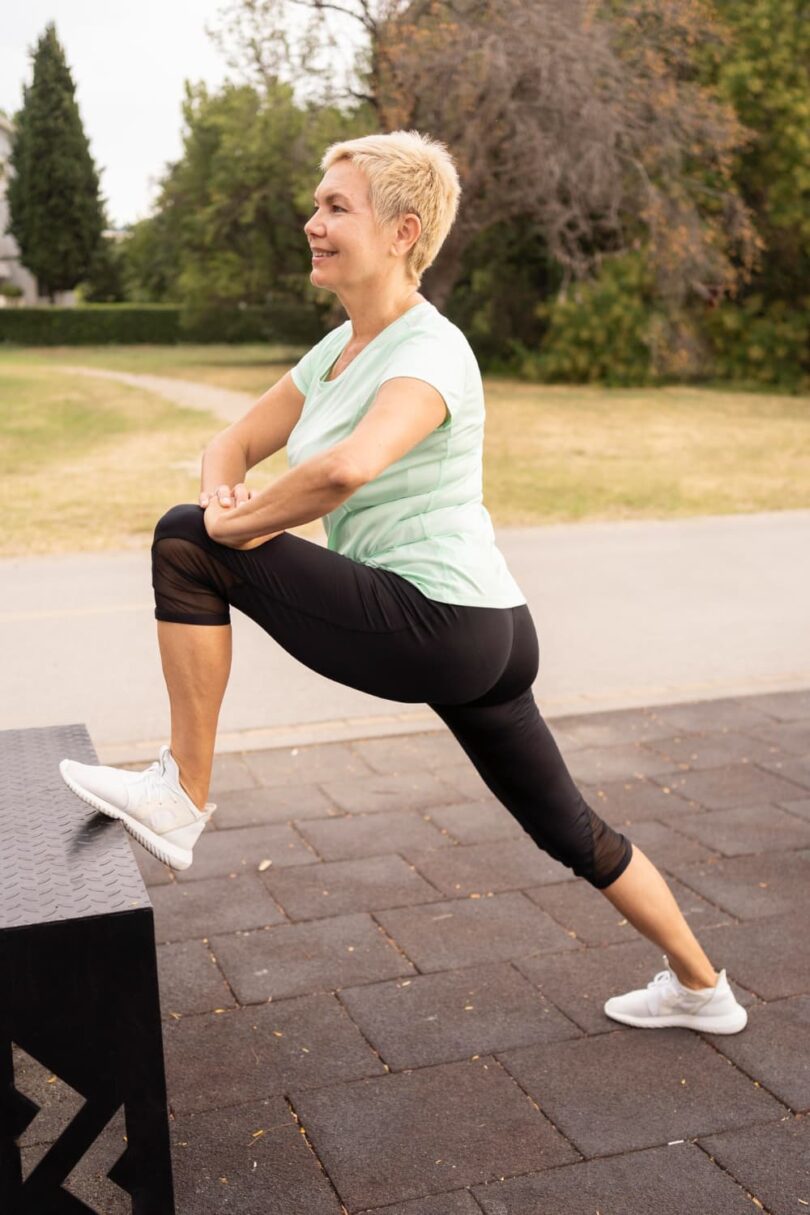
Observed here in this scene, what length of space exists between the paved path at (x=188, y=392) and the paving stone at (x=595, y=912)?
1645 cm

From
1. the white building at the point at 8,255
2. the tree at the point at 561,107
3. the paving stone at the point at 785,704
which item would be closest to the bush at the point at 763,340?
the tree at the point at 561,107

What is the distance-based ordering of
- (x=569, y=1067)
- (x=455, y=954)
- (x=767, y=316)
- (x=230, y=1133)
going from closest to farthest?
(x=230, y=1133)
(x=569, y=1067)
(x=455, y=954)
(x=767, y=316)

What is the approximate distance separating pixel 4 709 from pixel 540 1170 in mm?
4041

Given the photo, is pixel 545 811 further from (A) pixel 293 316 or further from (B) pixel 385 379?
(A) pixel 293 316

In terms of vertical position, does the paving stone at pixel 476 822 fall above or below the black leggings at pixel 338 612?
below

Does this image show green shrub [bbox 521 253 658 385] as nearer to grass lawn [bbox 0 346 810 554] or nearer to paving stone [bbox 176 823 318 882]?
grass lawn [bbox 0 346 810 554]

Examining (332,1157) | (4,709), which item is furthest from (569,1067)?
(4,709)

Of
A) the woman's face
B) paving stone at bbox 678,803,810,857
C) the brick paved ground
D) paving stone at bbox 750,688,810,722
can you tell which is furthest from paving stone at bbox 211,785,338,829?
the woman's face

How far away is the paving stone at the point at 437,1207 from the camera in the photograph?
8.07ft

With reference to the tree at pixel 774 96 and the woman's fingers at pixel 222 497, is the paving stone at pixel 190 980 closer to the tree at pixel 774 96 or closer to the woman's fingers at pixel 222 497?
the woman's fingers at pixel 222 497

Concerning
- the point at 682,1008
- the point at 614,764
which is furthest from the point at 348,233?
the point at 614,764

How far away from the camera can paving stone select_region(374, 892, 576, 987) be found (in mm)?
3545

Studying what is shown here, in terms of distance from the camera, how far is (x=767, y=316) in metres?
30.4

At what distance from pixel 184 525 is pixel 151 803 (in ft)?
1.78
